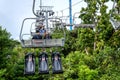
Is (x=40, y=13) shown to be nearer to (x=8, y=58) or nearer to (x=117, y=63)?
(x=117, y=63)

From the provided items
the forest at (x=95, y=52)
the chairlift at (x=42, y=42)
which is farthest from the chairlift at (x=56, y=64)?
the forest at (x=95, y=52)

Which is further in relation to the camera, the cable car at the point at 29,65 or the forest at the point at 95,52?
the forest at the point at 95,52

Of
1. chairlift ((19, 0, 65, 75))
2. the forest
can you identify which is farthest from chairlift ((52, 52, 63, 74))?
the forest

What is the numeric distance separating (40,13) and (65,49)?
2388cm

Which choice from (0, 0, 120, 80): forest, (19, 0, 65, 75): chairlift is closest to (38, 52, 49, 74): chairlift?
(19, 0, 65, 75): chairlift

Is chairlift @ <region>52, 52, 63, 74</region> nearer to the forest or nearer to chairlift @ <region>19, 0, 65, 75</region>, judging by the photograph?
chairlift @ <region>19, 0, 65, 75</region>

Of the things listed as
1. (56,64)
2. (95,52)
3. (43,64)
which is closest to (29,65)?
(43,64)

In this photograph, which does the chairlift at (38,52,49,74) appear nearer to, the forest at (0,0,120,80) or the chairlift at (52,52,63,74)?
the chairlift at (52,52,63,74)

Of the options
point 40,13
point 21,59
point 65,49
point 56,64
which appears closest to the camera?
point 40,13

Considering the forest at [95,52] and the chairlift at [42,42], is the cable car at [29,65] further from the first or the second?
the forest at [95,52]

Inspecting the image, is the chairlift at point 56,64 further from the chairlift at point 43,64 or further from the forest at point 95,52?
the forest at point 95,52

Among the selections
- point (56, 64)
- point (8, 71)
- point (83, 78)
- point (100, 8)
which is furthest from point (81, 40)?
point (56, 64)

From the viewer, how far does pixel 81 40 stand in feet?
80.9

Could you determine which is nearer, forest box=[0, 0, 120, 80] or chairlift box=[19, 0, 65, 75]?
chairlift box=[19, 0, 65, 75]
